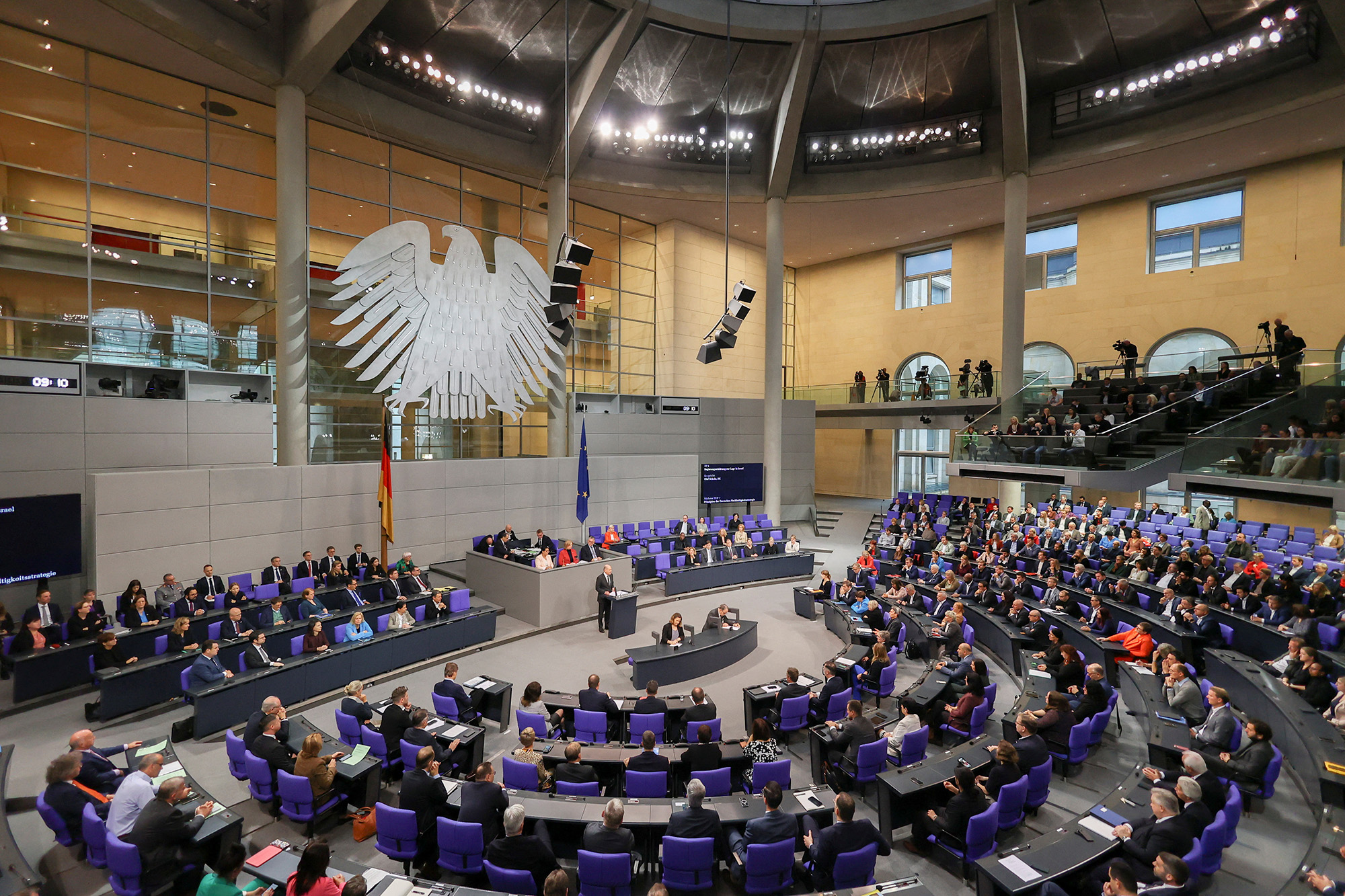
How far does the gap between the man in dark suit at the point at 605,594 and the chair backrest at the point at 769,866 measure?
275 inches

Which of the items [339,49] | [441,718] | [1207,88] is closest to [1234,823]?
[441,718]

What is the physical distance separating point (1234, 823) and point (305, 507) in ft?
49.1

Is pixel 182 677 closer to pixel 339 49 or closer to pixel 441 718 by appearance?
pixel 441 718

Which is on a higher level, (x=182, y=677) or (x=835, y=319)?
(x=835, y=319)

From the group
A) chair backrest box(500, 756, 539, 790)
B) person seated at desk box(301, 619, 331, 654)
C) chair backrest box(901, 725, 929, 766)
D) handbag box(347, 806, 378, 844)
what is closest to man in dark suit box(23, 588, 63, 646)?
person seated at desk box(301, 619, 331, 654)

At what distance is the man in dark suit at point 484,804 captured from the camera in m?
4.93

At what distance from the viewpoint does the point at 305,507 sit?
44.1ft

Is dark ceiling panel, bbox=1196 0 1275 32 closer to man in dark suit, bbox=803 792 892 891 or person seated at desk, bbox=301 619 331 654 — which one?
man in dark suit, bbox=803 792 892 891

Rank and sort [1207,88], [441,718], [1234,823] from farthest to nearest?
1. [1207,88]
2. [441,718]
3. [1234,823]

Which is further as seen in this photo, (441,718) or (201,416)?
(201,416)

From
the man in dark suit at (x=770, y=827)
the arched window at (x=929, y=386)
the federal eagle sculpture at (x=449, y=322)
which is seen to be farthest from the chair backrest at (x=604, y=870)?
the arched window at (x=929, y=386)

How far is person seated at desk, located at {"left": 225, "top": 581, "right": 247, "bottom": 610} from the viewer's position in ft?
33.0

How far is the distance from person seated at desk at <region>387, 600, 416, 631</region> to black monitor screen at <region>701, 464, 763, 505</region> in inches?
517

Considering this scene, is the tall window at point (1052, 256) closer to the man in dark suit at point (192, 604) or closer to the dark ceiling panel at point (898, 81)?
the dark ceiling panel at point (898, 81)
